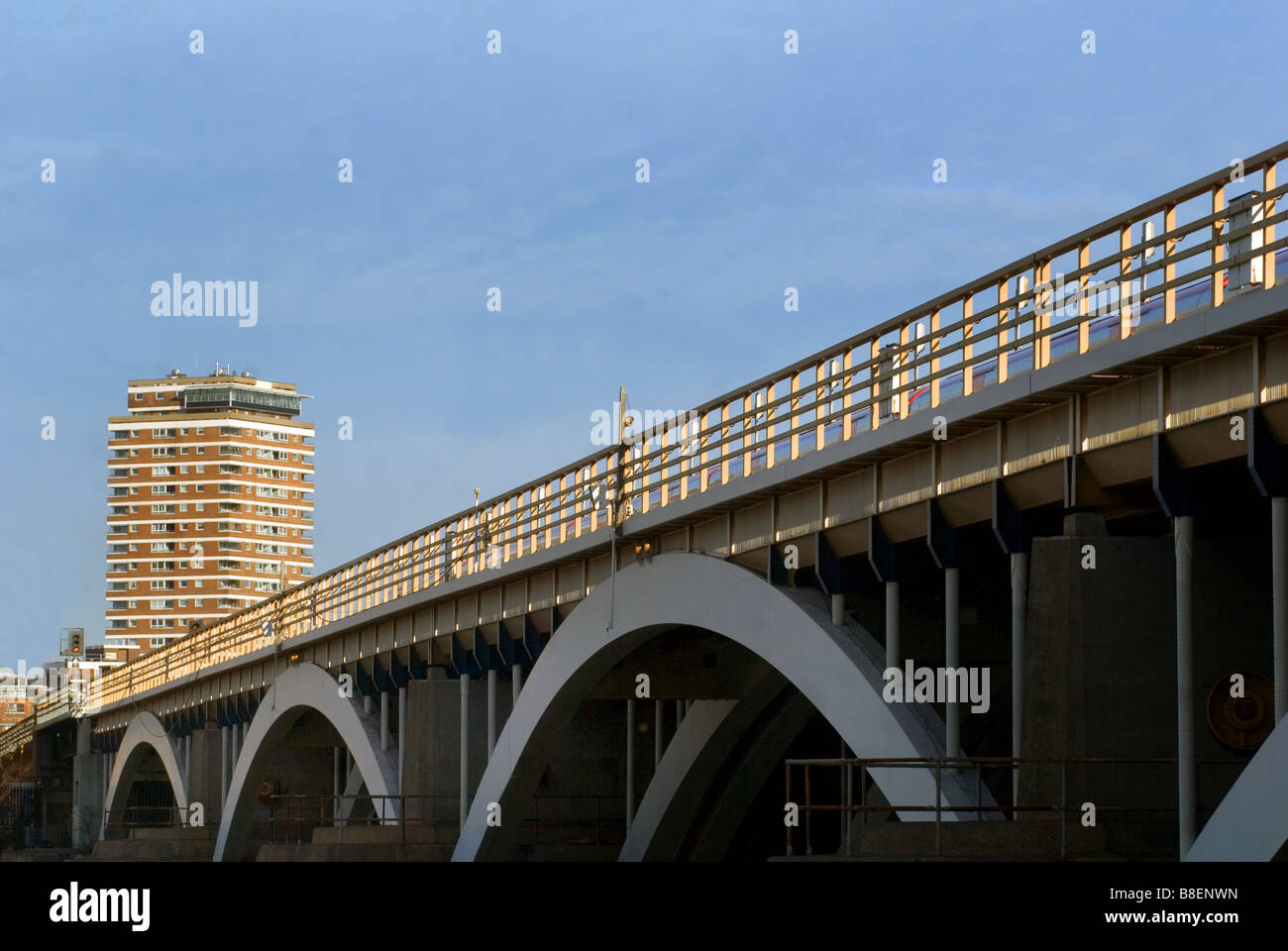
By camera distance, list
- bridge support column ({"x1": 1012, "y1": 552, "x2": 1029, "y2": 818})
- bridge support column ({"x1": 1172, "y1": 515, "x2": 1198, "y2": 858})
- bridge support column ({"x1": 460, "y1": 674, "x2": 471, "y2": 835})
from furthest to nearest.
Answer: bridge support column ({"x1": 460, "y1": 674, "x2": 471, "y2": 835})
bridge support column ({"x1": 1012, "y1": 552, "x2": 1029, "y2": 818})
bridge support column ({"x1": 1172, "y1": 515, "x2": 1198, "y2": 858})

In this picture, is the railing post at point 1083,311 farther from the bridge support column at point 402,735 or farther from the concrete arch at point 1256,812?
the bridge support column at point 402,735

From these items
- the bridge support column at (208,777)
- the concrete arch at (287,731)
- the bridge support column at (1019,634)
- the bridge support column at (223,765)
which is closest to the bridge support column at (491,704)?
the concrete arch at (287,731)

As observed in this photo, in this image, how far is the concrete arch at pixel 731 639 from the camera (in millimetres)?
24547

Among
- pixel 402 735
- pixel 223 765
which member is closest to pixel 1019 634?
pixel 402 735

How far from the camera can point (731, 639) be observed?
32469mm

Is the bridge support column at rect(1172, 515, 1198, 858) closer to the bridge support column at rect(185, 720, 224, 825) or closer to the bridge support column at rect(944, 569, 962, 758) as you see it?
the bridge support column at rect(944, 569, 962, 758)

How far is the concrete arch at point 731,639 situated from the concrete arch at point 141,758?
126 ft

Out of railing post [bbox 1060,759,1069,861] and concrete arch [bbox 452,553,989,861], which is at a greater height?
concrete arch [bbox 452,553,989,861]

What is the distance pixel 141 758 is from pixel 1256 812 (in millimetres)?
78455

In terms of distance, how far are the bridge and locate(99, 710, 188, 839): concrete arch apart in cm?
3036

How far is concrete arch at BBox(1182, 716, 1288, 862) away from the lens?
56.5 feet

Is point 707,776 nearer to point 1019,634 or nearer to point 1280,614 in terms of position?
point 1019,634

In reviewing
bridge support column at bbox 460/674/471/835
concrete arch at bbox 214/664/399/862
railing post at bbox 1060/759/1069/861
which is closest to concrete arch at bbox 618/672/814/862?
bridge support column at bbox 460/674/471/835
